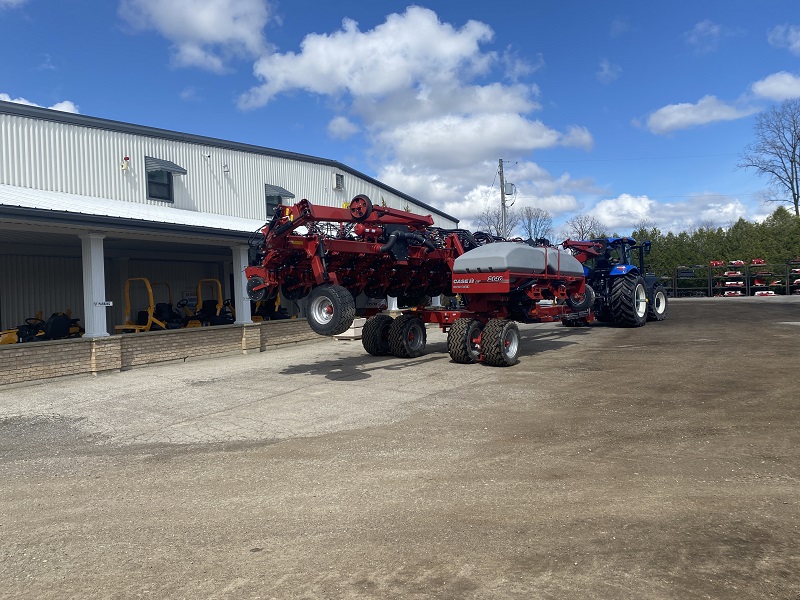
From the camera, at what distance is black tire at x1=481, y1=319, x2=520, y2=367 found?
1210cm

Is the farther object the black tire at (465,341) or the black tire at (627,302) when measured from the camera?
the black tire at (627,302)

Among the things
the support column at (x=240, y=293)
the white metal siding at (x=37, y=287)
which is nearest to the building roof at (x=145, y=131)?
the white metal siding at (x=37, y=287)

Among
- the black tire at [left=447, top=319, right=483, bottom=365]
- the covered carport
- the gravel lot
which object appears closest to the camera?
the gravel lot

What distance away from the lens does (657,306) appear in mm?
21547

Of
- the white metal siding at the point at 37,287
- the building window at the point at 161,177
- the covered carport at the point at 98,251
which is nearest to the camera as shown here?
the covered carport at the point at 98,251

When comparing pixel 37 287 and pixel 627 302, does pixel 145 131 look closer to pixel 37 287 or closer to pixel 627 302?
pixel 37 287

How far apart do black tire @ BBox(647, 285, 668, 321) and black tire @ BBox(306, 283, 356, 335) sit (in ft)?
45.9

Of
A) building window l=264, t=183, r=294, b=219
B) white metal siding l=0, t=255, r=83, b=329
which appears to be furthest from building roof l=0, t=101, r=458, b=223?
white metal siding l=0, t=255, r=83, b=329

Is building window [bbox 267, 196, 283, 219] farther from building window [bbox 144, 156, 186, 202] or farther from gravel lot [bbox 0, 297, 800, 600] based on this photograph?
gravel lot [bbox 0, 297, 800, 600]

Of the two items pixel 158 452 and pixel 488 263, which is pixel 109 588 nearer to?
→ pixel 158 452

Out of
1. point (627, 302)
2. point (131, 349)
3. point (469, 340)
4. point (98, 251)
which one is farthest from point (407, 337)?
point (627, 302)

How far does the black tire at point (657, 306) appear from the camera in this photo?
21031mm

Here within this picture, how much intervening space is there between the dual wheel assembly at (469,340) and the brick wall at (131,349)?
192 inches

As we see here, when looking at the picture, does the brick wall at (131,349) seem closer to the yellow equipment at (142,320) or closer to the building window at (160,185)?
the yellow equipment at (142,320)
